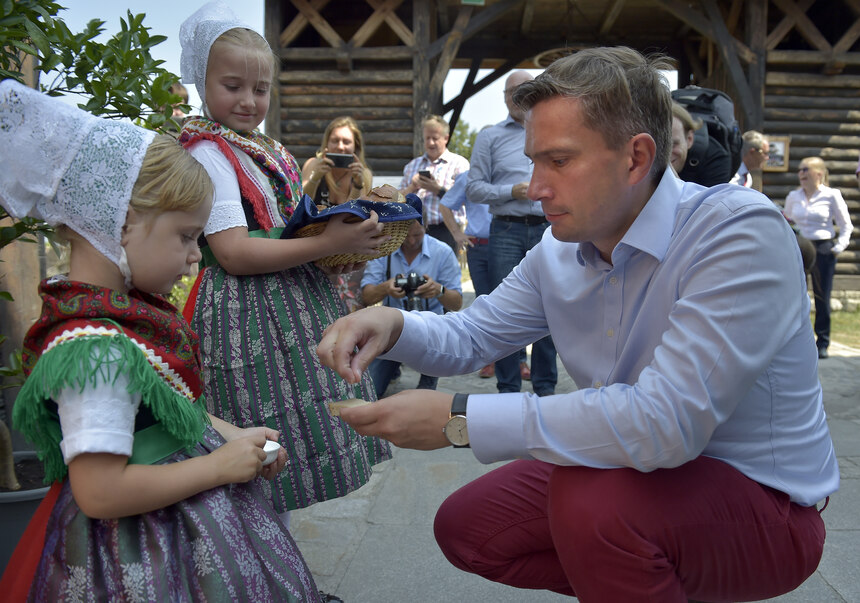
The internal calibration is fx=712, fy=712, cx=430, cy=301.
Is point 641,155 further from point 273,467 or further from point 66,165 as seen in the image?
point 66,165

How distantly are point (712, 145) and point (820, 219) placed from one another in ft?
14.7

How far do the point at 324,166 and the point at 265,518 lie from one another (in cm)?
220

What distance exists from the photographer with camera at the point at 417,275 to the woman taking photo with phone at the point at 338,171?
0.74m

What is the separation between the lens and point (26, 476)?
2373mm

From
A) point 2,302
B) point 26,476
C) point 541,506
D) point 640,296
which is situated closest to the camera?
point 640,296

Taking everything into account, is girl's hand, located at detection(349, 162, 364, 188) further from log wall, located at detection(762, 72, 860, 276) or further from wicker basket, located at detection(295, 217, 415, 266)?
log wall, located at detection(762, 72, 860, 276)

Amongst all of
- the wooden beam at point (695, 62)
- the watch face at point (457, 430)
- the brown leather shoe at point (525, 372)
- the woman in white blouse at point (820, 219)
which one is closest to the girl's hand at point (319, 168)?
the watch face at point (457, 430)

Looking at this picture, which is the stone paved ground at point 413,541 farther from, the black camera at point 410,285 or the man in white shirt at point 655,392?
the black camera at point 410,285

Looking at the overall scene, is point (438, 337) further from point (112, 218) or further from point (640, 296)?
point (112, 218)

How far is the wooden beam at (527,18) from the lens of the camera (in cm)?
1009

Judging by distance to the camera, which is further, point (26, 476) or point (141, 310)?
point (26, 476)

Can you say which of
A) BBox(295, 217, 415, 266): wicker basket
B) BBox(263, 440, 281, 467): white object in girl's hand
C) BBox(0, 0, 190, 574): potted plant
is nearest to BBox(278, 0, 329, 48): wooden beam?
BBox(0, 0, 190, 574): potted plant

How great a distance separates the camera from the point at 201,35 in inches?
77.3

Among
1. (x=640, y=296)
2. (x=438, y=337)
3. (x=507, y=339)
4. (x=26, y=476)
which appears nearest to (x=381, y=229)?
(x=438, y=337)
